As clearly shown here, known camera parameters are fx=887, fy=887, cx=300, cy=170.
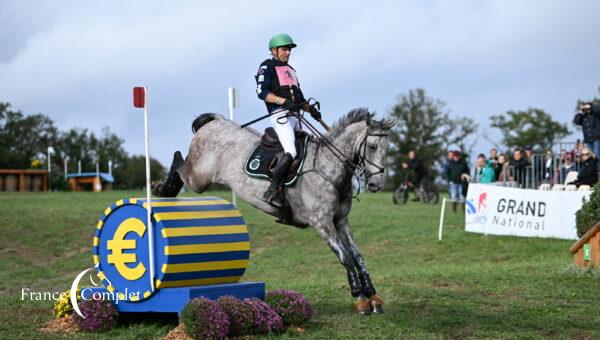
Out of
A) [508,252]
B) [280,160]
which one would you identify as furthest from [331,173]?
[508,252]

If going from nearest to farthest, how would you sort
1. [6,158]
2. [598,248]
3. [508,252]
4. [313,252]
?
[598,248] < [508,252] < [313,252] < [6,158]

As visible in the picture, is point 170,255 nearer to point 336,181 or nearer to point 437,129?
point 336,181

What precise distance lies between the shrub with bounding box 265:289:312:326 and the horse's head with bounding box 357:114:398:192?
143 cm

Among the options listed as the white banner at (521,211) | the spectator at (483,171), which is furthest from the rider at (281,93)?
the spectator at (483,171)

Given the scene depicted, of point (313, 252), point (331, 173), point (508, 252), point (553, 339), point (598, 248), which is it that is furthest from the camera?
point (313, 252)

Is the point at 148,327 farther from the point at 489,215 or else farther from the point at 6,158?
the point at 6,158

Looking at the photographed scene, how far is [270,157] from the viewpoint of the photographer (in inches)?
395

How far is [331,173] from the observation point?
383 inches

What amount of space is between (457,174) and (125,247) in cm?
1816

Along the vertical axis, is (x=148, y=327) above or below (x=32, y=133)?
below

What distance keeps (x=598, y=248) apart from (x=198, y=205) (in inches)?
298

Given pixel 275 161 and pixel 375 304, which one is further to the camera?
pixel 275 161

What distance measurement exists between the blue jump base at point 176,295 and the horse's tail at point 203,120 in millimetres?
2480

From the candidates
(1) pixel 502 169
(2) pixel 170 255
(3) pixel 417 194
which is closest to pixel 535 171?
(1) pixel 502 169
